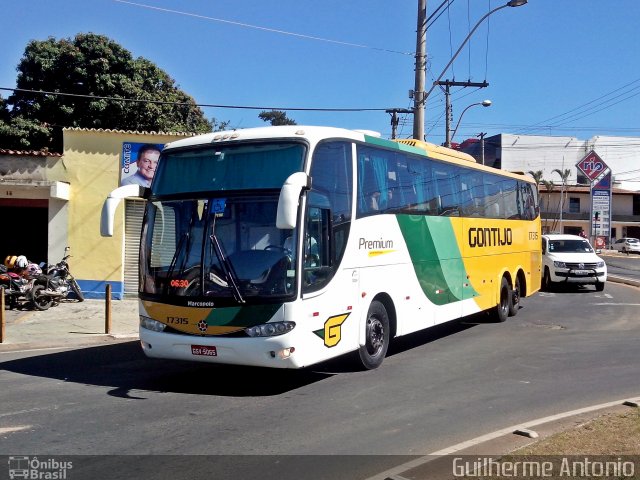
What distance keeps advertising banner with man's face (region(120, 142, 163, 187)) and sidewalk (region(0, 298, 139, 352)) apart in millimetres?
3498

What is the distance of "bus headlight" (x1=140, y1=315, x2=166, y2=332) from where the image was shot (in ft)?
27.5

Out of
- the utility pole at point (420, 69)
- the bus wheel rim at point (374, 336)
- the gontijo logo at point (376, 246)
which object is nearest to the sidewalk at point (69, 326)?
the bus wheel rim at point (374, 336)

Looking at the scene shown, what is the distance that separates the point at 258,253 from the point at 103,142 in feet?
38.2

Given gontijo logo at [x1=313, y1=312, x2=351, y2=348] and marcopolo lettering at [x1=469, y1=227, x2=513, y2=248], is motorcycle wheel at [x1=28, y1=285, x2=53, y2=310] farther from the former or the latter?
marcopolo lettering at [x1=469, y1=227, x2=513, y2=248]

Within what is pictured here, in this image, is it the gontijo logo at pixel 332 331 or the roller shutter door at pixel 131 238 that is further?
the roller shutter door at pixel 131 238

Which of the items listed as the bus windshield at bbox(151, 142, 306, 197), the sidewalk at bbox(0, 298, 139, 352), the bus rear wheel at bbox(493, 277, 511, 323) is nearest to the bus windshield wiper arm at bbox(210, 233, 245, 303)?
the bus windshield at bbox(151, 142, 306, 197)

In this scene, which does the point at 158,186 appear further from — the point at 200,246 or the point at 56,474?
the point at 56,474

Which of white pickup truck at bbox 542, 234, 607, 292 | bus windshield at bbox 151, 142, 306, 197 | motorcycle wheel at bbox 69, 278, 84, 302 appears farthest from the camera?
white pickup truck at bbox 542, 234, 607, 292

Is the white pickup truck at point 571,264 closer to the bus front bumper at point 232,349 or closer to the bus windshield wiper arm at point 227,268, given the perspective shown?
the bus front bumper at point 232,349

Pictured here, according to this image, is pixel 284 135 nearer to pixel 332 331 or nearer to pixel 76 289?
pixel 332 331

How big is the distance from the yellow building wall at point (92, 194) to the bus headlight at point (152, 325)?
9942 mm

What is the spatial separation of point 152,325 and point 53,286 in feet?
29.5

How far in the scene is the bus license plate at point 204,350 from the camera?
26.0 ft

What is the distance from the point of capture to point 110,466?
5.56 meters
